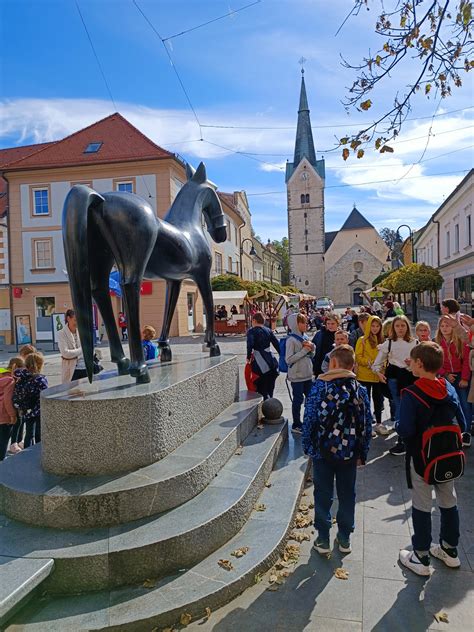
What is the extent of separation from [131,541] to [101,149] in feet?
87.4

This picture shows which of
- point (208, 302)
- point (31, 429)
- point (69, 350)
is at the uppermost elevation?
point (208, 302)

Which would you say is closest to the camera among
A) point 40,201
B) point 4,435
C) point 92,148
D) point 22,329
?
point 4,435

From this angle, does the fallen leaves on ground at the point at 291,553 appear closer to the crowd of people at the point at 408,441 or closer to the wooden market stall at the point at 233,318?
the crowd of people at the point at 408,441

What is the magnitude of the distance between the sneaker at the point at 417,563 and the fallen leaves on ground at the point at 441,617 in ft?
1.27

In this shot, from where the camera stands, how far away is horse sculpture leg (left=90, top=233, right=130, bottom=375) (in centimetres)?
444

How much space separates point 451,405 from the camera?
10.5 ft

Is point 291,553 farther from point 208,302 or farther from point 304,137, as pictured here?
point 304,137

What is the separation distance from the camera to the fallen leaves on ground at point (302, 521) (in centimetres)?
392

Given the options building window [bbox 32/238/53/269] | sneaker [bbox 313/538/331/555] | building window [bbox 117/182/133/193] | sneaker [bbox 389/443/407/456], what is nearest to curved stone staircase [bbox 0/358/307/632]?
sneaker [bbox 313/538/331/555]

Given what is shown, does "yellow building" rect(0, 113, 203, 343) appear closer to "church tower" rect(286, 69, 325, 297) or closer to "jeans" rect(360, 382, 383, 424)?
"jeans" rect(360, 382, 383, 424)

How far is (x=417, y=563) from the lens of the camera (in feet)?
10.4

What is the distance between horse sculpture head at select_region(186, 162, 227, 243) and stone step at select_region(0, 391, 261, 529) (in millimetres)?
3737

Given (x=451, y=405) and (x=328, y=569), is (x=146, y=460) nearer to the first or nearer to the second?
(x=328, y=569)

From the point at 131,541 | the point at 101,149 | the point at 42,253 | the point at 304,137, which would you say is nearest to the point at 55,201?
the point at 42,253
